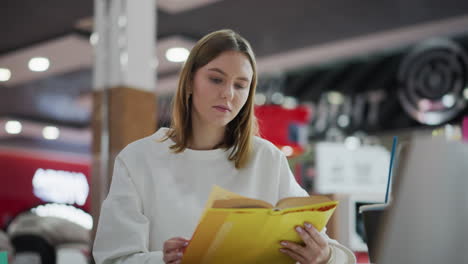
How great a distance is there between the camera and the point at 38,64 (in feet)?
24.2

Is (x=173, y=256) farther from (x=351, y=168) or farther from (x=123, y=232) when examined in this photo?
(x=351, y=168)

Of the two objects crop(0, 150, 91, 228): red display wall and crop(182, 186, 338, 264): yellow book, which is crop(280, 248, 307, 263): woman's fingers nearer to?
crop(182, 186, 338, 264): yellow book

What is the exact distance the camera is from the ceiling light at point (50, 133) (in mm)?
11273

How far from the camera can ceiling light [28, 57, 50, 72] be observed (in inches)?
280

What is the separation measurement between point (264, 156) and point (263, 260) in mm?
389

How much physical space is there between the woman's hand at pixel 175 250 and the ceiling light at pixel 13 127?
27.1 ft

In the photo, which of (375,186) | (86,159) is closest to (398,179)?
(375,186)

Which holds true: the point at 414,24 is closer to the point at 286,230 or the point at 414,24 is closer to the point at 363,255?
the point at 363,255

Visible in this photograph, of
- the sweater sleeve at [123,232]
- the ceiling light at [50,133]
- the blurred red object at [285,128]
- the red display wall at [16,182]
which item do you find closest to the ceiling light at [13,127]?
the red display wall at [16,182]

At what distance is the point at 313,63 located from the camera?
303 inches

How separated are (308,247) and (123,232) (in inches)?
16.5

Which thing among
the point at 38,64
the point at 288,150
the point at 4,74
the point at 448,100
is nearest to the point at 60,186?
the point at 38,64

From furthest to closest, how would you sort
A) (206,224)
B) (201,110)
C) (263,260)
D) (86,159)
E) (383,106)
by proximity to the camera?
1. (86,159)
2. (383,106)
3. (201,110)
4. (263,260)
5. (206,224)

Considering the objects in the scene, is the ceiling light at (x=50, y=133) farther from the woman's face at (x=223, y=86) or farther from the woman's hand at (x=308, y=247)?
the woman's hand at (x=308, y=247)
